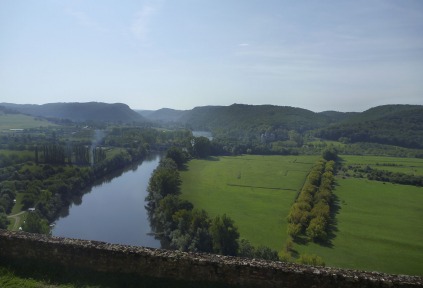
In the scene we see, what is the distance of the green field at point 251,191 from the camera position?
39.3m

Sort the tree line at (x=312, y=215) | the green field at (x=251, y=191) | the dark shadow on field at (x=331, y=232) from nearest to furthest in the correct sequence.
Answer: the dark shadow on field at (x=331, y=232)
the tree line at (x=312, y=215)
the green field at (x=251, y=191)

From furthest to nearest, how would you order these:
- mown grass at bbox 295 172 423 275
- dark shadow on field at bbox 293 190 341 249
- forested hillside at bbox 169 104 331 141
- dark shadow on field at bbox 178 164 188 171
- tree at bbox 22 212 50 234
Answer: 1. forested hillside at bbox 169 104 331 141
2. dark shadow on field at bbox 178 164 188 171
3. dark shadow on field at bbox 293 190 341 249
4. tree at bbox 22 212 50 234
5. mown grass at bbox 295 172 423 275

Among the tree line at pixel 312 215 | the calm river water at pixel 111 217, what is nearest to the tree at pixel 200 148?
the calm river water at pixel 111 217

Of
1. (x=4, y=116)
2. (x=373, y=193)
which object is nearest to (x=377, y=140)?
(x=373, y=193)

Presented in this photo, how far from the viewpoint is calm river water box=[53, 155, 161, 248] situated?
1391 inches

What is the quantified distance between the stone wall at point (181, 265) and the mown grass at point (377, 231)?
24612 mm

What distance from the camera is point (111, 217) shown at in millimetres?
41906

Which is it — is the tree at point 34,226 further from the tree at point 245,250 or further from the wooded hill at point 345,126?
the wooded hill at point 345,126

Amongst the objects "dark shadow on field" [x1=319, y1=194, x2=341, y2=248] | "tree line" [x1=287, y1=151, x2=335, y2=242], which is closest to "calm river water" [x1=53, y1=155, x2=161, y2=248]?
"tree line" [x1=287, y1=151, x2=335, y2=242]

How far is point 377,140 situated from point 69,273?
134 meters

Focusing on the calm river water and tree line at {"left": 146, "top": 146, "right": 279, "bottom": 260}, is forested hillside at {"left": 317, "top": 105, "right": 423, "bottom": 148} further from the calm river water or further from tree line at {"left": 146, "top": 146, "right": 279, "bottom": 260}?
tree line at {"left": 146, "top": 146, "right": 279, "bottom": 260}

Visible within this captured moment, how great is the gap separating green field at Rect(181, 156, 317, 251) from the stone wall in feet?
86.7

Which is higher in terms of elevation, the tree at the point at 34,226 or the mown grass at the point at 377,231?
the tree at the point at 34,226

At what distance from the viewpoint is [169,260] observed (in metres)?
8.48
